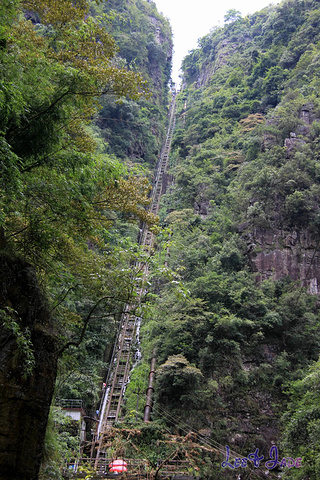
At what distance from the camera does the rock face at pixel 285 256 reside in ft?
58.7

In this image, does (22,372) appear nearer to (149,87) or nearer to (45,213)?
(45,213)

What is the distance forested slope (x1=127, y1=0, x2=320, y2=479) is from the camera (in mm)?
13117

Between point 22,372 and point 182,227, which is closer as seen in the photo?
point 22,372

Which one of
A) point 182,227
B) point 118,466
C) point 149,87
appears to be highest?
point 149,87

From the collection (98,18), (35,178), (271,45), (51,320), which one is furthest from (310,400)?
(271,45)

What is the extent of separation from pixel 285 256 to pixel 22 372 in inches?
630

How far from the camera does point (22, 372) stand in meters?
4.15

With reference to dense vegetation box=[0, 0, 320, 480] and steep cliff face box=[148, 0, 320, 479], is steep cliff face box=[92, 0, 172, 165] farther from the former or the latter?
steep cliff face box=[148, 0, 320, 479]

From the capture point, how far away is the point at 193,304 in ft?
49.7

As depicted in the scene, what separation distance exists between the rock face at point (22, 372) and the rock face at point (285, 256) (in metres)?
14.0

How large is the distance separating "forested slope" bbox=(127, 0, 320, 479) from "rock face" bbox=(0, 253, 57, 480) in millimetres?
1426

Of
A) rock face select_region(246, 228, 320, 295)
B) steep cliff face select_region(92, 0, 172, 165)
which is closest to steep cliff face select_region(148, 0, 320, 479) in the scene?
rock face select_region(246, 228, 320, 295)

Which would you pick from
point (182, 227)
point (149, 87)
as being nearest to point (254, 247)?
point (182, 227)

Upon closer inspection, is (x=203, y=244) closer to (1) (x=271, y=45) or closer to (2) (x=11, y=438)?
(2) (x=11, y=438)
